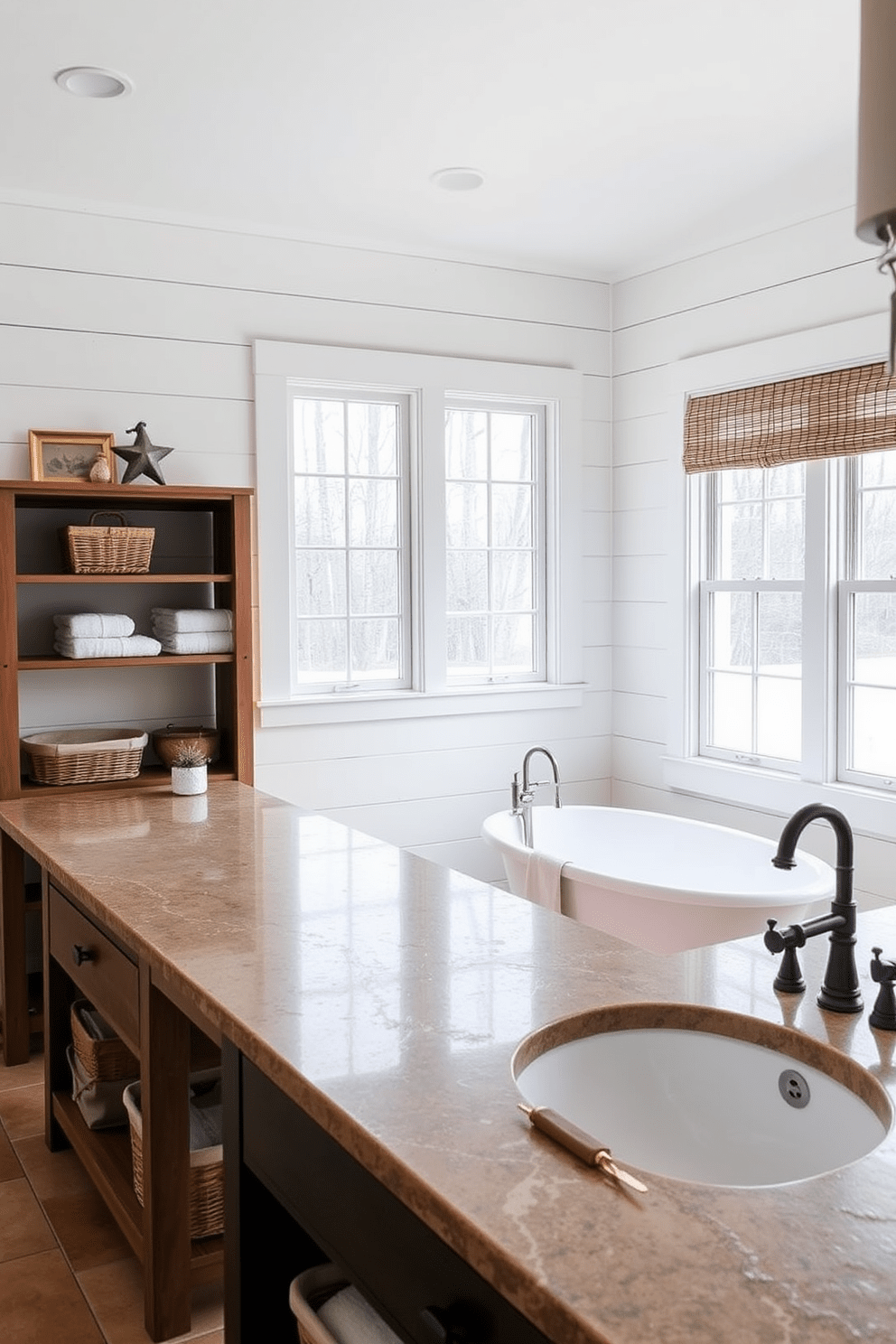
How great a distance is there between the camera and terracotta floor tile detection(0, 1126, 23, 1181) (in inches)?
112

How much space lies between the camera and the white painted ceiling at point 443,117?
8.84 feet

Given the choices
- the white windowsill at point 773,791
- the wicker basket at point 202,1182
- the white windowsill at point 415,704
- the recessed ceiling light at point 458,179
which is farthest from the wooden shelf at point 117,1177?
the recessed ceiling light at point 458,179

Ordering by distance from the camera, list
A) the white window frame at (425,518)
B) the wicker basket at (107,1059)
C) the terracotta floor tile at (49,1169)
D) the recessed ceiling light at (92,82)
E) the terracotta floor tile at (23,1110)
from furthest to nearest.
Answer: the white window frame at (425,518) < the terracotta floor tile at (23,1110) < the recessed ceiling light at (92,82) < the terracotta floor tile at (49,1169) < the wicker basket at (107,1059)

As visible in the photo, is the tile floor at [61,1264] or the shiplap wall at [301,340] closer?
the tile floor at [61,1264]

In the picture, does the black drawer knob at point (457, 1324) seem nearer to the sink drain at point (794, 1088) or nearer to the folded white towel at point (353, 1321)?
the folded white towel at point (353, 1321)

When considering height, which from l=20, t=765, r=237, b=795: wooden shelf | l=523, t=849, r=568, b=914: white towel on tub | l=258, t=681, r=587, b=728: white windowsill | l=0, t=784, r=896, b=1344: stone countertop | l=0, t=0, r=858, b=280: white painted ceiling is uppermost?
l=0, t=0, r=858, b=280: white painted ceiling

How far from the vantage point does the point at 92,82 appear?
297 centimetres

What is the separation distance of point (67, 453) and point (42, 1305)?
250 cm

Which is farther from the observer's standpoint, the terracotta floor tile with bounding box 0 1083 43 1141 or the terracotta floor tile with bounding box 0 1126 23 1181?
the terracotta floor tile with bounding box 0 1083 43 1141

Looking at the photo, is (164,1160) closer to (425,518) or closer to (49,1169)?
(49,1169)

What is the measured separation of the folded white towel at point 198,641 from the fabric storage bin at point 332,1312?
2453 mm

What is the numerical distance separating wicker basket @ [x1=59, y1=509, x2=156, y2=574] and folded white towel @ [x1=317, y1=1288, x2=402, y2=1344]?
2577mm

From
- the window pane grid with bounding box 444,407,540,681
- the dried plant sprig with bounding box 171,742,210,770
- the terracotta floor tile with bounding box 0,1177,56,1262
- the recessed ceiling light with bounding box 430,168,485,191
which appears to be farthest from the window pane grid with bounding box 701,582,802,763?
the terracotta floor tile with bounding box 0,1177,56,1262

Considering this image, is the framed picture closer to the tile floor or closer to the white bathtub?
the white bathtub
